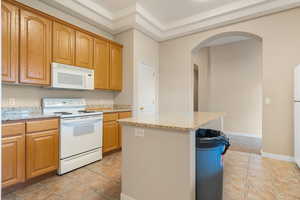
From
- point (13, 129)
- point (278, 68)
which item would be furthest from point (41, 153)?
point (278, 68)

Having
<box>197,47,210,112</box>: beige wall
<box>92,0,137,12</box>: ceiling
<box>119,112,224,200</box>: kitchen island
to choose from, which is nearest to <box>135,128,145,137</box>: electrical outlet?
<box>119,112,224,200</box>: kitchen island

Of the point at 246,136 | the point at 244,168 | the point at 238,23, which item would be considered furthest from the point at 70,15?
the point at 246,136

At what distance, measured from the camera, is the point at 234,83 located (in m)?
5.11

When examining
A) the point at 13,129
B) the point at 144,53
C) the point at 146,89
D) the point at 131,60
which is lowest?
the point at 13,129

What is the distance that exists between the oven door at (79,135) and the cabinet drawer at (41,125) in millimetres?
114

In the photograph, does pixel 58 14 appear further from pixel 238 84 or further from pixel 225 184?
pixel 238 84

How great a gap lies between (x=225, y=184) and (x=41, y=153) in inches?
100

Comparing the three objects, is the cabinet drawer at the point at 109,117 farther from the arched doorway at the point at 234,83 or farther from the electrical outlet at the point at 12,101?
the arched doorway at the point at 234,83

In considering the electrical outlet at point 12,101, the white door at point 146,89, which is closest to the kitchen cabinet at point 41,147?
the electrical outlet at point 12,101

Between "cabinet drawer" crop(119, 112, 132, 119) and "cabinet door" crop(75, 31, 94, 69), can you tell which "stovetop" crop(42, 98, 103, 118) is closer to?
"cabinet drawer" crop(119, 112, 132, 119)

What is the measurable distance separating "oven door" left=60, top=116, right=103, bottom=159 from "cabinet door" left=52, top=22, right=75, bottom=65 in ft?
3.53

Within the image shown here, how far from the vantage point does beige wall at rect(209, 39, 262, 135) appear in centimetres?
482

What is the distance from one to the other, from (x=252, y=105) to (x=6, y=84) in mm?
5889

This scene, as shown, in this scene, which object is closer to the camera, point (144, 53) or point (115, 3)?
point (115, 3)
